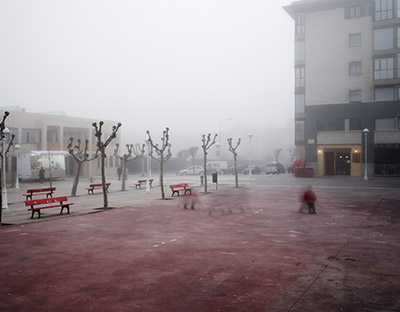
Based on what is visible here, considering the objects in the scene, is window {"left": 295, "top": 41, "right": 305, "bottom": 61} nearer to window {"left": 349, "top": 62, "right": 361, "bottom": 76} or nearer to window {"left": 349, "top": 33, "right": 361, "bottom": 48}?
window {"left": 349, "top": 33, "right": 361, "bottom": 48}

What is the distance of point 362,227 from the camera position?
12.2m

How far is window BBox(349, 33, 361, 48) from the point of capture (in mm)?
43287

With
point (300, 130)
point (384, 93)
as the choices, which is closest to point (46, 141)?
point (300, 130)

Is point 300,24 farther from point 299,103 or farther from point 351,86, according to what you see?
point 351,86

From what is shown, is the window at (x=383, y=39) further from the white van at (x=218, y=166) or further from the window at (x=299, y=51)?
the white van at (x=218, y=166)

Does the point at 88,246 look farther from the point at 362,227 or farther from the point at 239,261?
the point at 362,227

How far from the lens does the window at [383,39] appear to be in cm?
4144

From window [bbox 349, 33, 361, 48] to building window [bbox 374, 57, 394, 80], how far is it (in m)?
3.08

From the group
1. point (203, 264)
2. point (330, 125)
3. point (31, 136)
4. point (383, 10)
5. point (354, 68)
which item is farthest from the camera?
point (31, 136)

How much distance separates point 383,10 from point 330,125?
1441 cm

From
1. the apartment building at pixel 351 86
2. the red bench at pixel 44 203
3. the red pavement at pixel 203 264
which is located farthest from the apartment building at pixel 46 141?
the apartment building at pixel 351 86

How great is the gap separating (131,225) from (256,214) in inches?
213

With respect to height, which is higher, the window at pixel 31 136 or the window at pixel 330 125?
the window at pixel 330 125

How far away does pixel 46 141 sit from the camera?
155 feet
